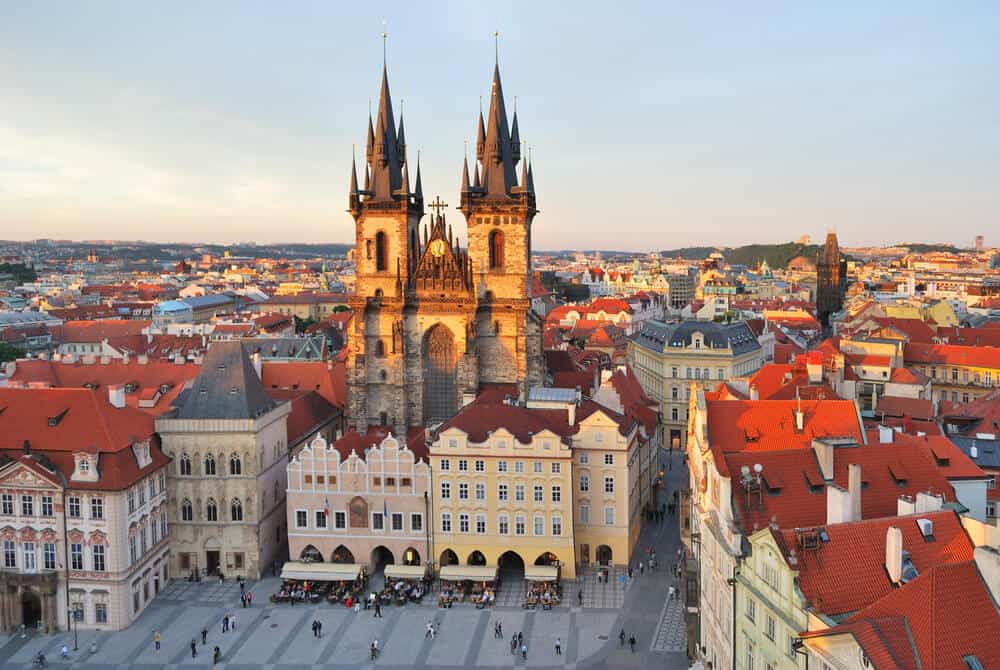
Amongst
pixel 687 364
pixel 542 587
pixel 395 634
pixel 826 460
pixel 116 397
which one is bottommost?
pixel 395 634

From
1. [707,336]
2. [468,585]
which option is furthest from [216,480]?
[707,336]

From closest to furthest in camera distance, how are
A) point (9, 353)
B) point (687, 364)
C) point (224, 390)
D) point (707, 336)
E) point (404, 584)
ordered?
point (404, 584)
point (224, 390)
point (687, 364)
point (707, 336)
point (9, 353)

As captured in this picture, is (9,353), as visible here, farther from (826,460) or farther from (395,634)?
(826,460)

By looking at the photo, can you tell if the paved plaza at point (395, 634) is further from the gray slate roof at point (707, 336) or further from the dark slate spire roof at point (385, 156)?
the gray slate roof at point (707, 336)

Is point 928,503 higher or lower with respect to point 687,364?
higher

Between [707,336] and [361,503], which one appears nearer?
[361,503]
